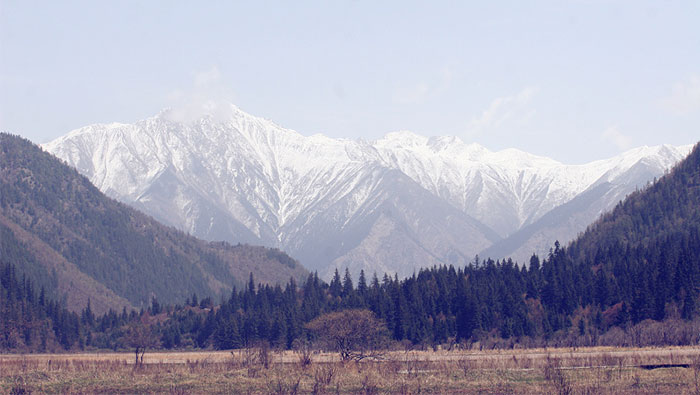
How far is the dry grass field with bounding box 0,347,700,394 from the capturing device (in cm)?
8075

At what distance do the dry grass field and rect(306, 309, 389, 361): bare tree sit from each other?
11408 millimetres

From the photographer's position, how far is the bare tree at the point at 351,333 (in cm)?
12088

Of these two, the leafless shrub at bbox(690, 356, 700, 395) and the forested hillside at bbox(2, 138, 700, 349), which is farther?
the forested hillside at bbox(2, 138, 700, 349)

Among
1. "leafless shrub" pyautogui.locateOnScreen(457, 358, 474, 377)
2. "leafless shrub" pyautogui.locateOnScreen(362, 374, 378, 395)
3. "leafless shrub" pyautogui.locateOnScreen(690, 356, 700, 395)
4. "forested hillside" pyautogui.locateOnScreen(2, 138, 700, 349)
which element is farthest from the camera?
"forested hillside" pyautogui.locateOnScreen(2, 138, 700, 349)

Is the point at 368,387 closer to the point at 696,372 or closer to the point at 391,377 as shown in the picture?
the point at 391,377

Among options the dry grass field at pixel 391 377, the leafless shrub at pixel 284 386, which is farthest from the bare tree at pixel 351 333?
the leafless shrub at pixel 284 386

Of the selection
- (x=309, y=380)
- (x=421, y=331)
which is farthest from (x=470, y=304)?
(x=309, y=380)

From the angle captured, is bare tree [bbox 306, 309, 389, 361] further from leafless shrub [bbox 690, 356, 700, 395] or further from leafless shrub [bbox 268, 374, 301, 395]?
leafless shrub [bbox 690, 356, 700, 395]

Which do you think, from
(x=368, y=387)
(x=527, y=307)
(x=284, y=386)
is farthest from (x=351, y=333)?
(x=527, y=307)

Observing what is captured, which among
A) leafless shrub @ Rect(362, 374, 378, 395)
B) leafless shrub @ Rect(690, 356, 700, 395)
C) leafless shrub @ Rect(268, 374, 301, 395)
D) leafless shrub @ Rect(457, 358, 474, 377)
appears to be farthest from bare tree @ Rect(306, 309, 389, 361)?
leafless shrub @ Rect(690, 356, 700, 395)

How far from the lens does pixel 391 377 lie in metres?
90.5

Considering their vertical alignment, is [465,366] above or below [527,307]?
below

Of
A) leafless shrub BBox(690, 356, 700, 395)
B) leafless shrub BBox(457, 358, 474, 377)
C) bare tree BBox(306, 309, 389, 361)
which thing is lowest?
leafless shrub BBox(690, 356, 700, 395)

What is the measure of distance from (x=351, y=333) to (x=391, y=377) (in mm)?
31851
